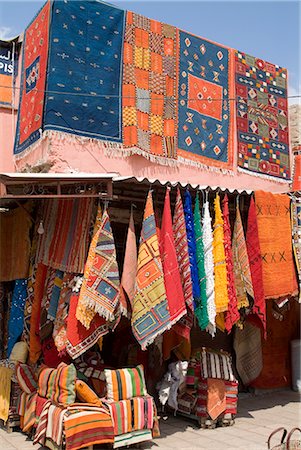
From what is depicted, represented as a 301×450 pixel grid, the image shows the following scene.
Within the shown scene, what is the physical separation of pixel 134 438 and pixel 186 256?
5.65 ft

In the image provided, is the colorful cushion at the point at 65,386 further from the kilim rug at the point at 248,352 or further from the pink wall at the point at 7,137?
the kilim rug at the point at 248,352

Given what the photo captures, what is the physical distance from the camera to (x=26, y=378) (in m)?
5.44

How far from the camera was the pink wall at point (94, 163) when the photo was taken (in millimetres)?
6008

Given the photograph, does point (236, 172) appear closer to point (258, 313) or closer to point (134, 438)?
point (258, 313)

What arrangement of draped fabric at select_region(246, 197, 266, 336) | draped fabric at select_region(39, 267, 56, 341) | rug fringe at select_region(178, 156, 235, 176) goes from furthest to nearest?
rug fringe at select_region(178, 156, 235, 176) → draped fabric at select_region(246, 197, 266, 336) → draped fabric at select_region(39, 267, 56, 341)

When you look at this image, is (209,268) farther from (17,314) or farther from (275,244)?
(17,314)

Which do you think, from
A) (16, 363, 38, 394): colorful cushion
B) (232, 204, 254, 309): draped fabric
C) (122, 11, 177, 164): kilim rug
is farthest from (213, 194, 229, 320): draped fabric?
(16, 363, 38, 394): colorful cushion

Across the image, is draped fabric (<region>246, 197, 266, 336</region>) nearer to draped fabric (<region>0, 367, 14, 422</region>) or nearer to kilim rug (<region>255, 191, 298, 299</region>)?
kilim rug (<region>255, 191, 298, 299</region>)

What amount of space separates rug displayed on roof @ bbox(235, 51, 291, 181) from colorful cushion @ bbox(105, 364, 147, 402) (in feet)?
12.3

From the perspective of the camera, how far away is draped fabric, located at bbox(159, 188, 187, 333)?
4.96 meters

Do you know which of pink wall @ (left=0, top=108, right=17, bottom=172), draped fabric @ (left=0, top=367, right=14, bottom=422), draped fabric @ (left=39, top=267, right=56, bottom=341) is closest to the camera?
draped fabric @ (left=39, top=267, right=56, bottom=341)

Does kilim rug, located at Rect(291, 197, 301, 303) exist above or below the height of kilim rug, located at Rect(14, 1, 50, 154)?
below

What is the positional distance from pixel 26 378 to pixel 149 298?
A: 64.1 inches

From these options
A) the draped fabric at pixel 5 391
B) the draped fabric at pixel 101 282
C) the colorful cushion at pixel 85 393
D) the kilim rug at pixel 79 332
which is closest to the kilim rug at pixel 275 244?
the draped fabric at pixel 101 282
